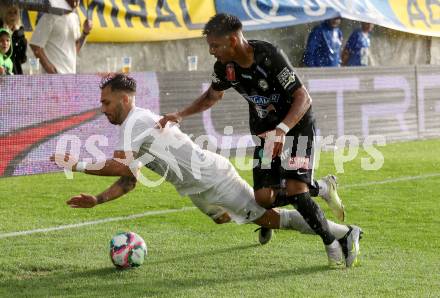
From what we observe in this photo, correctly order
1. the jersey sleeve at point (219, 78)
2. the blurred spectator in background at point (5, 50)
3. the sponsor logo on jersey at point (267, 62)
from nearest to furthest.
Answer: the sponsor logo on jersey at point (267, 62), the jersey sleeve at point (219, 78), the blurred spectator in background at point (5, 50)

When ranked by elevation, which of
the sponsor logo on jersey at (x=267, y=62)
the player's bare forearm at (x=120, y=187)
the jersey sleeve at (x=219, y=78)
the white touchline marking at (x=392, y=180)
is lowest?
the white touchline marking at (x=392, y=180)

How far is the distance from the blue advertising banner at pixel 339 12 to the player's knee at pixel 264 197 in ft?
33.8

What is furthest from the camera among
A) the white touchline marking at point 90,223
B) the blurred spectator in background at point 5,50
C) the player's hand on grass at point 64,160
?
the blurred spectator in background at point 5,50

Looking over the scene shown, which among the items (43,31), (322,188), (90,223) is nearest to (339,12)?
(43,31)

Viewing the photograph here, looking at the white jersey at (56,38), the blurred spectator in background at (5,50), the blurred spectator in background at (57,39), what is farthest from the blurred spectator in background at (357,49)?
the blurred spectator in background at (5,50)

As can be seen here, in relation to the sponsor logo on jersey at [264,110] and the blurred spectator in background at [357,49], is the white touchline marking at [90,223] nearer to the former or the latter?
the sponsor logo on jersey at [264,110]

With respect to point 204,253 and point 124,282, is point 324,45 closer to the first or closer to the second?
point 204,253

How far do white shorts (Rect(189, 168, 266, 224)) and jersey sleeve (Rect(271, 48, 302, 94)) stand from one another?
823 millimetres

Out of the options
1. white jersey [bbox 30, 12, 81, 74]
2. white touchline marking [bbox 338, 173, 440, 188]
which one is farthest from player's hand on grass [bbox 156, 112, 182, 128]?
white jersey [bbox 30, 12, 81, 74]

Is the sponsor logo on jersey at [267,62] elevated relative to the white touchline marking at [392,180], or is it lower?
elevated

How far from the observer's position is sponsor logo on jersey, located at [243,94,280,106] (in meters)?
7.26

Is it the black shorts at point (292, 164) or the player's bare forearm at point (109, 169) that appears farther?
the black shorts at point (292, 164)

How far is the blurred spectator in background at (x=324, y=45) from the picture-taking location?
741 inches

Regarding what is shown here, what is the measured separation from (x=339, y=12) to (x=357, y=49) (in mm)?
1414
